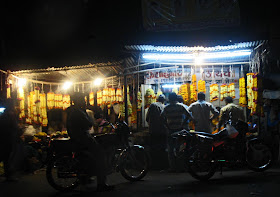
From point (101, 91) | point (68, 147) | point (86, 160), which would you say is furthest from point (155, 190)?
point (101, 91)

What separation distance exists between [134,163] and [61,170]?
1.78 m

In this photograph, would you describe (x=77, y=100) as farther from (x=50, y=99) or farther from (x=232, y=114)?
(x=50, y=99)

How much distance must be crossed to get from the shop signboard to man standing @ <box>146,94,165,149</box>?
1.80 meters

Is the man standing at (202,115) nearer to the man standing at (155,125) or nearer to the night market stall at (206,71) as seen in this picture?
the man standing at (155,125)

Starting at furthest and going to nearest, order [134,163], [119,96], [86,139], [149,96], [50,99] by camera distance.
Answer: [50,99]
[119,96]
[149,96]
[134,163]
[86,139]

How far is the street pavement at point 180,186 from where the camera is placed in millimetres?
5949

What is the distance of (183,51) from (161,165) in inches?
169

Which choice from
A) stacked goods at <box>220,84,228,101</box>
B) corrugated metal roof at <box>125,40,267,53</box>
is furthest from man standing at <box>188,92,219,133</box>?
corrugated metal roof at <box>125,40,267,53</box>

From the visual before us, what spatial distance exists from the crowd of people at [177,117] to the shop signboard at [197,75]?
5.21 ft

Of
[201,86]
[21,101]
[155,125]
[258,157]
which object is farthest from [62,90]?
[258,157]

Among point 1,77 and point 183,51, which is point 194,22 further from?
point 1,77

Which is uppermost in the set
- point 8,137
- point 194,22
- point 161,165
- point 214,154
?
point 194,22

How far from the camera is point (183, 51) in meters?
10.7

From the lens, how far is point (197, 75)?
1102 centimetres
